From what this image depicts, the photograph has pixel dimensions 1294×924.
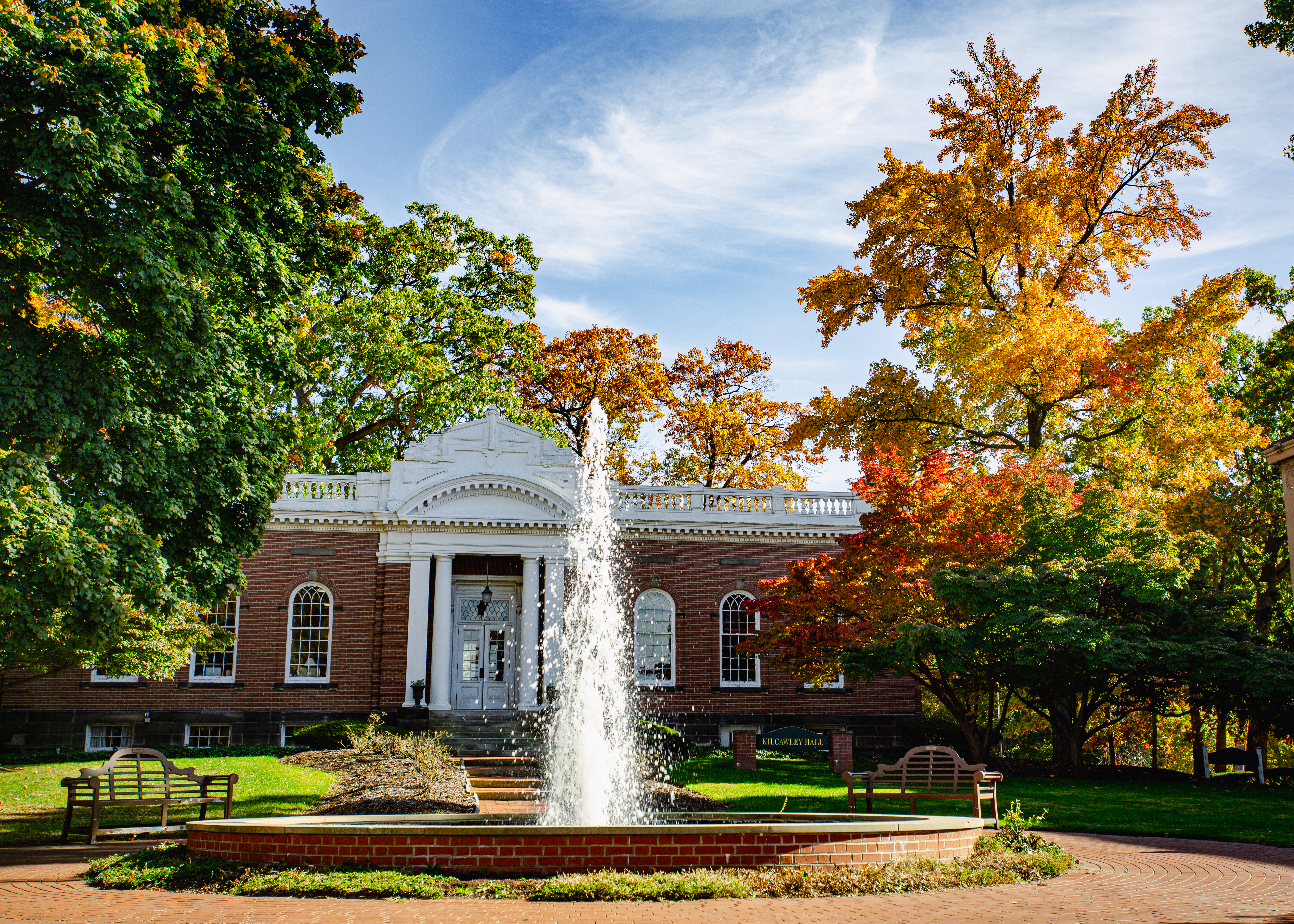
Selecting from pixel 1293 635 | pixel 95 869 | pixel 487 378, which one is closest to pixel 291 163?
pixel 95 869

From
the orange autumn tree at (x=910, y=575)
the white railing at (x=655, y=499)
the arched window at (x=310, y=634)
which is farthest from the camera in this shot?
the white railing at (x=655, y=499)

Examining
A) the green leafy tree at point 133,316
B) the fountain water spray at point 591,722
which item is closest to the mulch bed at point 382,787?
the fountain water spray at point 591,722

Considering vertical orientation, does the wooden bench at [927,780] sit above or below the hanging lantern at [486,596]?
below

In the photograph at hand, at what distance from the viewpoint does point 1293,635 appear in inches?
804

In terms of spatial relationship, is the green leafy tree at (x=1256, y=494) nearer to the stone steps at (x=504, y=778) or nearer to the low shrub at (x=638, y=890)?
the stone steps at (x=504, y=778)

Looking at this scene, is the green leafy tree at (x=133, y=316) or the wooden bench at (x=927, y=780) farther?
the wooden bench at (x=927, y=780)

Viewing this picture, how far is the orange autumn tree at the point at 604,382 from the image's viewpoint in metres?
36.3

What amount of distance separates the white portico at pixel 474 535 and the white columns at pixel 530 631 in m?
0.03

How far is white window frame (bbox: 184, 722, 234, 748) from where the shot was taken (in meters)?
24.6

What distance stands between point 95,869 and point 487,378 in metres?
22.2

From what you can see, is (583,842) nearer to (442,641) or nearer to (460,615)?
(442,641)

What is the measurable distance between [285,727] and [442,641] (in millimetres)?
4517

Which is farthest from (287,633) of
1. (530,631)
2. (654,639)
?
A: (654,639)

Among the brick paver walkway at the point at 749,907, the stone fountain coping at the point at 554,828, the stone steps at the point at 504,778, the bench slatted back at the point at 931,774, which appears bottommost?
the stone steps at the point at 504,778
